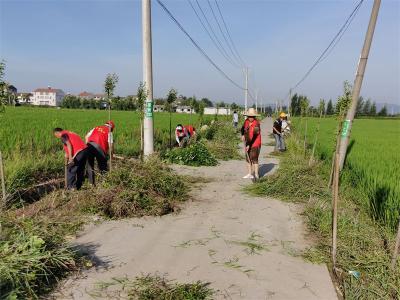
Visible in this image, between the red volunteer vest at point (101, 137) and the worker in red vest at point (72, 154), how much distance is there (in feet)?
1.54

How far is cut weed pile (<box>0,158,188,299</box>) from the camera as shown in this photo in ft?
10.7

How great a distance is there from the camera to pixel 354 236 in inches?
185

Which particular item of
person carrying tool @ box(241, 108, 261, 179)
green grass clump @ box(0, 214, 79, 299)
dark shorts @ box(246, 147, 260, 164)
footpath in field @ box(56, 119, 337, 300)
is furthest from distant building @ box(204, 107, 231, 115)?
green grass clump @ box(0, 214, 79, 299)

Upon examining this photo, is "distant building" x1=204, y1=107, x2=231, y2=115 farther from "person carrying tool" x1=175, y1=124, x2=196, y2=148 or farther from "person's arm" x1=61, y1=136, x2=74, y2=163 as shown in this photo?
"person's arm" x1=61, y1=136, x2=74, y2=163

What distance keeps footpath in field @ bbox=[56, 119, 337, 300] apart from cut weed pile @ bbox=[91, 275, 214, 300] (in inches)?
4.4

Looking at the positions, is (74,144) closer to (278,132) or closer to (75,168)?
(75,168)

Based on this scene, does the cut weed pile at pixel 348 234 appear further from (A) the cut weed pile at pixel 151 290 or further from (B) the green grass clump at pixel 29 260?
(B) the green grass clump at pixel 29 260

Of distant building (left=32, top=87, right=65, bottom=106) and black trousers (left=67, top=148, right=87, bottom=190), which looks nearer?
black trousers (left=67, top=148, right=87, bottom=190)

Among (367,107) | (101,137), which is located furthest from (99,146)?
(367,107)

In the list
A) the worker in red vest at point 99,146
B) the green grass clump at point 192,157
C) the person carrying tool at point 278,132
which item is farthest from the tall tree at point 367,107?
the worker in red vest at point 99,146

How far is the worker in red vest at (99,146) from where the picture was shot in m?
7.52

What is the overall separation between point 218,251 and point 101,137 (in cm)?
436

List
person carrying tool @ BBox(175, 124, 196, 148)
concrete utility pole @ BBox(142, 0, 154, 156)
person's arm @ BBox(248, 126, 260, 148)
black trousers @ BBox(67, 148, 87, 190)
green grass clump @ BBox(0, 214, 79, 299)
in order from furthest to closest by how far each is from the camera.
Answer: person carrying tool @ BBox(175, 124, 196, 148)
concrete utility pole @ BBox(142, 0, 154, 156)
person's arm @ BBox(248, 126, 260, 148)
black trousers @ BBox(67, 148, 87, 190)
green grass clump @ BBox(0, 214, 79, 299)

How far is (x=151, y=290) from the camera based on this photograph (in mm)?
3369
